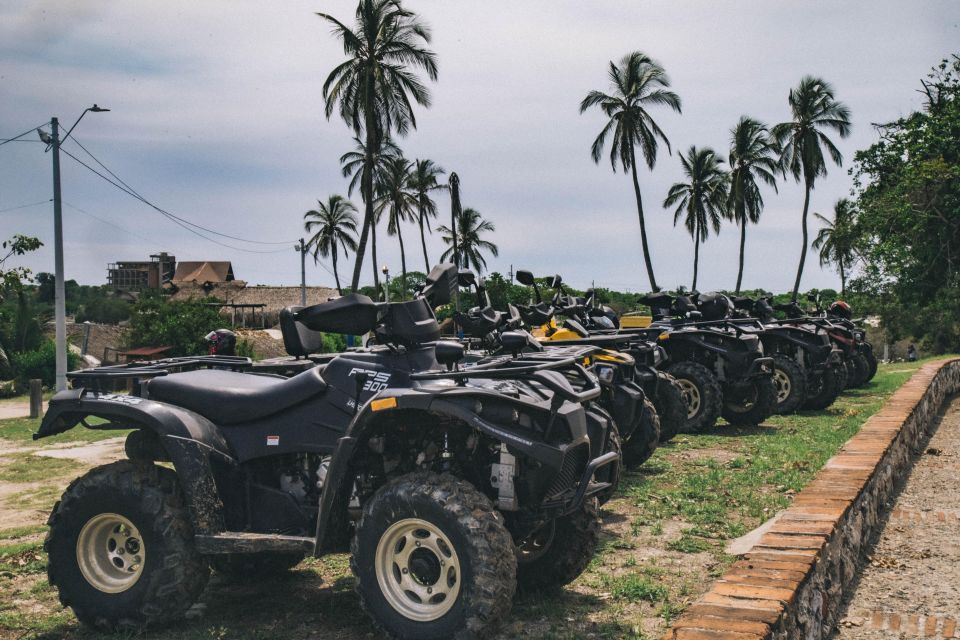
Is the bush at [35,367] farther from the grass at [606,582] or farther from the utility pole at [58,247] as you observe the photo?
the grass at [606,582]

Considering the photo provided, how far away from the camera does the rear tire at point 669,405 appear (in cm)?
998

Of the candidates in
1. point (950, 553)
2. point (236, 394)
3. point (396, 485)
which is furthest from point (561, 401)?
point (950, 553)

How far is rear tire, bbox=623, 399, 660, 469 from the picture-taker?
8.23 meters

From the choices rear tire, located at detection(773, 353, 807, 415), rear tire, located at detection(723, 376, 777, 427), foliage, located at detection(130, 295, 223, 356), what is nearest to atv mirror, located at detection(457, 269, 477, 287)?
rear tire, located at detection(723, 376, 777, 427)

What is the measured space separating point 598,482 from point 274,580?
212cm

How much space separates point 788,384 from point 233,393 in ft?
34.9

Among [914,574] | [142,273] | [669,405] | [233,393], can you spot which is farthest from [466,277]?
[142,273]

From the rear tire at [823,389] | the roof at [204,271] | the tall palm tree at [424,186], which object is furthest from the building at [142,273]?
the rear tire at [823,389]

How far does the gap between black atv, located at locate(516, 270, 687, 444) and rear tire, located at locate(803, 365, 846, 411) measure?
5.01 meters

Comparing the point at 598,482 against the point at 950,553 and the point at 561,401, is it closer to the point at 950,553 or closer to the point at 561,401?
the point at 561,401

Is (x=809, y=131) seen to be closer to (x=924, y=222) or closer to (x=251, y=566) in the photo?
(x=924, y=222)

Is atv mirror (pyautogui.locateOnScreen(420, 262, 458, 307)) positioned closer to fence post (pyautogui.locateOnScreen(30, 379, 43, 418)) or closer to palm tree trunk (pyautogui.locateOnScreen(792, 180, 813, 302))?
fence post (pyautogui.locateOnScreen(30, 379, 43, 418))

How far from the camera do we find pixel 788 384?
13.8 m

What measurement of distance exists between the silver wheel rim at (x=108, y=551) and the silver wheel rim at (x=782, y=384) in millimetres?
10854
